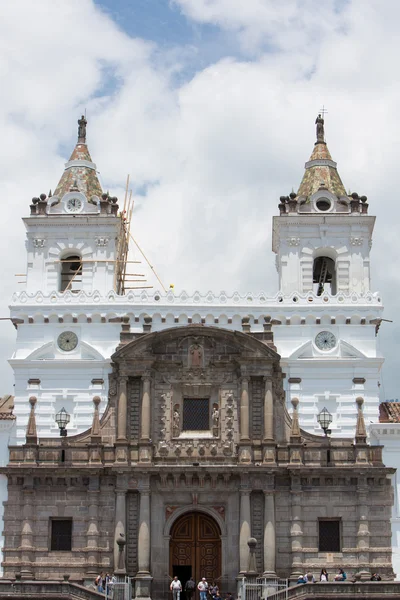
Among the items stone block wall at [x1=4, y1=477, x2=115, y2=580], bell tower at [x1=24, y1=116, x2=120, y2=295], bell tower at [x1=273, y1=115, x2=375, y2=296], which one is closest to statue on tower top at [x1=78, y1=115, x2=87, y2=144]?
bell tower at [x1=24, y1=116, x2=120, y2=295]

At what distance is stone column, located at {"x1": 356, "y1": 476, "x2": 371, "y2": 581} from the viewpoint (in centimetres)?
5309

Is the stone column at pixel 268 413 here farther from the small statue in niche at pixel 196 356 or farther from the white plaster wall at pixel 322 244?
the white plaster wall at pixel 322 244

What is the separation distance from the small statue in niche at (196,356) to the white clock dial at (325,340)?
6560mm

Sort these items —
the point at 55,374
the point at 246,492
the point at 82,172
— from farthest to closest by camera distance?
the point at 82,172
the point at 55,374
the point at 246,492

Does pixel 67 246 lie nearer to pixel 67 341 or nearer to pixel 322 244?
pixel 67 341

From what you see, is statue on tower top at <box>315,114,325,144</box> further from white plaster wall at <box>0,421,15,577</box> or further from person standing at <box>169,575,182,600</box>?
person standing at <box>169,575,182,600</box>

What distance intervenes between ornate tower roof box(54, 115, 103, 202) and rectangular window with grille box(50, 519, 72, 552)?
62.4ft

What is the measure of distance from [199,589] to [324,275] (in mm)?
22113

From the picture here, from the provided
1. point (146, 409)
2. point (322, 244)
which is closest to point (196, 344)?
point (146, 409)

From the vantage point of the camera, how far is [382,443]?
2195 inches

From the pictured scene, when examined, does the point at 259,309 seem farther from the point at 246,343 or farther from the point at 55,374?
the point at 55,374

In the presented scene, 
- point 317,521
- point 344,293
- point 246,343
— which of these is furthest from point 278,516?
point 344,293

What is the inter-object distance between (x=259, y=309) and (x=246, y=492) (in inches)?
405

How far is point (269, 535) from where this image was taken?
5347 centimetres
